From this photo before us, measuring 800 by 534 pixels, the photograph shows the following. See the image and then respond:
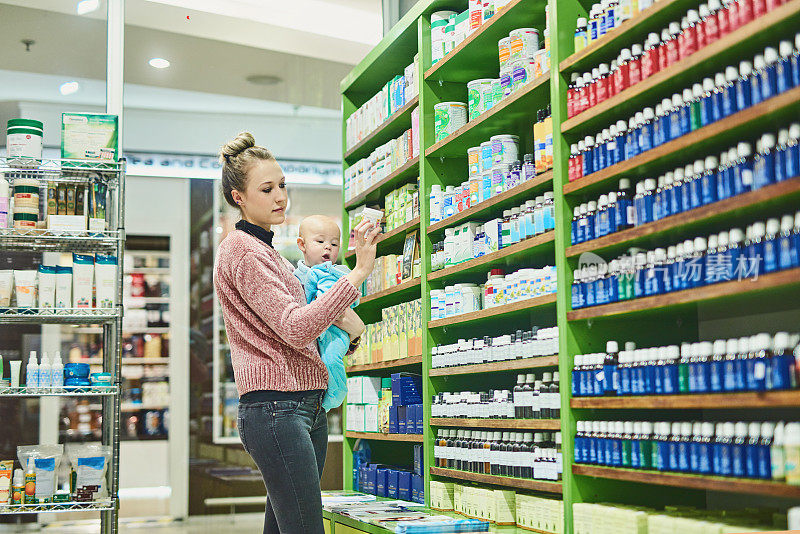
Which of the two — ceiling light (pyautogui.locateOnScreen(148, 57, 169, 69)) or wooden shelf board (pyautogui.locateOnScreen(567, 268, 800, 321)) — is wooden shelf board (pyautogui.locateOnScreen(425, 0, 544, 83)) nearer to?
wooden shelf board (pyautogui.locateOnScreen(567, 268, 800, 321))

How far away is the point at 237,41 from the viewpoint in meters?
7.01

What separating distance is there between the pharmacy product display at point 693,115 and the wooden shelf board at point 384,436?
186cm

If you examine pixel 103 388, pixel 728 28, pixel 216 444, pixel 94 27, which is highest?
pixel 94 27

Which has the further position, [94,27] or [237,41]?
[237,41]

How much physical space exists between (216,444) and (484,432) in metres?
4.60

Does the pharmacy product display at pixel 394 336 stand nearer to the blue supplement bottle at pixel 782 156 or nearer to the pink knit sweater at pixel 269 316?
the pink knit sweater at pixel 269 316

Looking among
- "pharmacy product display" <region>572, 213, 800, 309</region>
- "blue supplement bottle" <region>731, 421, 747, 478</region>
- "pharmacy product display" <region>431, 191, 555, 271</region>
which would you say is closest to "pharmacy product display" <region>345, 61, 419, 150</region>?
"pharmacy product display" <region>431, 191, 555, 271</region>

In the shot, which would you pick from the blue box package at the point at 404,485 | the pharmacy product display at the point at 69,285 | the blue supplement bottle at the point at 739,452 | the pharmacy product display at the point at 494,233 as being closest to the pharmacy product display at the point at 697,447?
the blue supplement bottle at the point at 739,452

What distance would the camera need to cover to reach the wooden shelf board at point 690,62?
2209 mm

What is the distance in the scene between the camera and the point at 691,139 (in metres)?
2.55

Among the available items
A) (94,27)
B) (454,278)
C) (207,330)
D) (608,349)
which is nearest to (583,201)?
(608,349)

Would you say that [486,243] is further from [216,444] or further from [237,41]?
[216,444]

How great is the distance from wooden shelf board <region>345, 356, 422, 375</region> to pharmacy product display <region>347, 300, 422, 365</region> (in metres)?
0.02

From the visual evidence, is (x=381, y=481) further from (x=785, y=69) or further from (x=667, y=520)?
(x=785, y=69)
